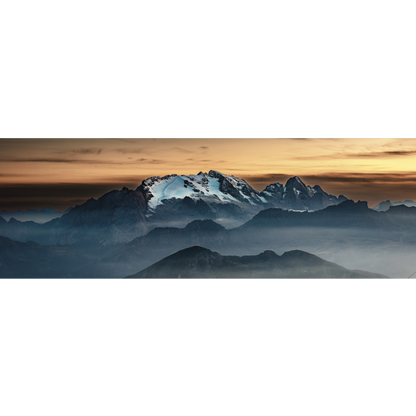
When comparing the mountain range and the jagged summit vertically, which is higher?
the jagged summit

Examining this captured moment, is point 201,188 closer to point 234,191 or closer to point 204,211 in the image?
point 204,211

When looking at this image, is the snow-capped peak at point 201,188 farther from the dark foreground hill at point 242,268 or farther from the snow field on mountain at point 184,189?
the dark foreground hill at point 242,268

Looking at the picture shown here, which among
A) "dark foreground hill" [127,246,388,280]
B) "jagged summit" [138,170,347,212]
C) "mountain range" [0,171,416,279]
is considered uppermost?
"jagged summit" [138,170,347,212]

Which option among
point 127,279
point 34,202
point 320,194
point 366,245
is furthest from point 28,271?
point 366,245

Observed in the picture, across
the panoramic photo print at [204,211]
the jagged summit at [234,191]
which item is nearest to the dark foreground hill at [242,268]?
the panoramic photo print at [204,211]

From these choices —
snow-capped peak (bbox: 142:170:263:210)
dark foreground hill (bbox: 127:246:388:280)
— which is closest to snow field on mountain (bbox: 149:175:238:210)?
snow-capped peak (bbox: 142:170:263:210)

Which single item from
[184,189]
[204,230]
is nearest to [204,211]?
[204,230]

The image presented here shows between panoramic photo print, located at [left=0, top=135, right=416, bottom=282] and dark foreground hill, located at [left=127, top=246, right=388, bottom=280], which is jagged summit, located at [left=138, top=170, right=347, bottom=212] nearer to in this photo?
panoramic photo print, located at [left=0, top=135, right=416, bottom=282]

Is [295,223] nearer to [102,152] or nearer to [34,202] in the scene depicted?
[102,152]
